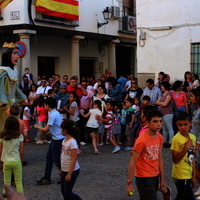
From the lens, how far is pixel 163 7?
13.8 meters

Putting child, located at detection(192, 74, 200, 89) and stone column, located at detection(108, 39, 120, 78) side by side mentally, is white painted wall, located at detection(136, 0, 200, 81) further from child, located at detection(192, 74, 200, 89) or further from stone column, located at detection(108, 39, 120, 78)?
stone column, located at detection(108, 39, 120, 78)

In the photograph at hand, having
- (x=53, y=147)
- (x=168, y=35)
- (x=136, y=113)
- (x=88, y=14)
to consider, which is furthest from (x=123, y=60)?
(x=53, y=147)

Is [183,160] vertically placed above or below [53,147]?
above

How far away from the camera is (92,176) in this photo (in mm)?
7387

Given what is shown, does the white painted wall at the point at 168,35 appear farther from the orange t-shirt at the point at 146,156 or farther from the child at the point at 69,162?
the orange t-shirt at the point at 146,156

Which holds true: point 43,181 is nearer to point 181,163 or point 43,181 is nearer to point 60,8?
point 181,163

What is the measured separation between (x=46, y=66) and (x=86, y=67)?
3492 mm


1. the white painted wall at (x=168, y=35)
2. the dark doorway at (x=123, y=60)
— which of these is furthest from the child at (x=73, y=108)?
the dark doorway at (x=123, y=60)

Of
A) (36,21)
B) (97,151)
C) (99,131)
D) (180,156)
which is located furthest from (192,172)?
(36,21)

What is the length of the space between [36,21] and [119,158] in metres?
10.3

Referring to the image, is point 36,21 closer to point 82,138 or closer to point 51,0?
point 51,0

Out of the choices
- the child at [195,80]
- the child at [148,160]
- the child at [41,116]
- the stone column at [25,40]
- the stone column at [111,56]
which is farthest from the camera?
the stone column at [111,56]

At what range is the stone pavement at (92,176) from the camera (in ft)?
20.7

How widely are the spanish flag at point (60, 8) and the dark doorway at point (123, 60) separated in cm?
740
